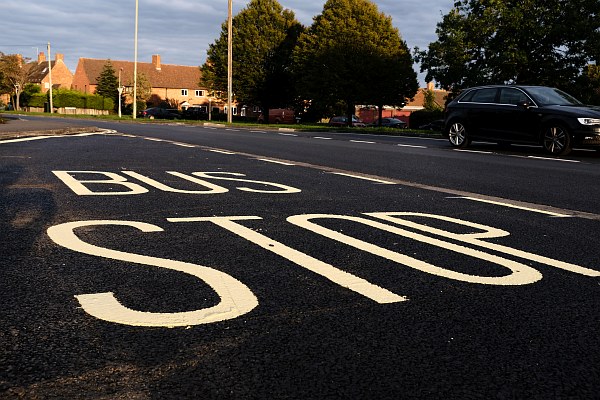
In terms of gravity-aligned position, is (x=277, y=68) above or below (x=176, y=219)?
above

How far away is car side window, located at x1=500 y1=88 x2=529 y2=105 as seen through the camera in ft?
48.6

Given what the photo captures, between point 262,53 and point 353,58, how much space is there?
11.3m

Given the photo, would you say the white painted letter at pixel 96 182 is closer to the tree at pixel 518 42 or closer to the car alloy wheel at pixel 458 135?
the car alloy wheel at pixel 458 135

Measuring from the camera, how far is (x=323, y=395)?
6.55ft

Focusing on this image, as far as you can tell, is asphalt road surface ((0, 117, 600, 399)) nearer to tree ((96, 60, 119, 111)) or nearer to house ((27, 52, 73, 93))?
tree ((96, 60, 119, 111))

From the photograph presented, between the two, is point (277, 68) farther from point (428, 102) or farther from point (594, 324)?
point (594, 324)

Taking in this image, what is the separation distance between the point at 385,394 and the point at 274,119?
50059mm

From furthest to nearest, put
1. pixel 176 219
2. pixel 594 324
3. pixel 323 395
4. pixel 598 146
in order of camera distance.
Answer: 1. pixel 598 146
2. pixel 176 219
3. pixel 594 324
4. pixel 323 395

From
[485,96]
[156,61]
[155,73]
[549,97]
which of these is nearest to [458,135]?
[485,96]

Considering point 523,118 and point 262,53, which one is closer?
point 523,118

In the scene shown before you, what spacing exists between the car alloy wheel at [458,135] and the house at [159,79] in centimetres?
8307

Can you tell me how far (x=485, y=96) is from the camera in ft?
51.8

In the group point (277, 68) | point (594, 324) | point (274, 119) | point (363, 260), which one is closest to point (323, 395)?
point (594, 324)

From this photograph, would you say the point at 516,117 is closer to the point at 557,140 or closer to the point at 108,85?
the point at 557,140
